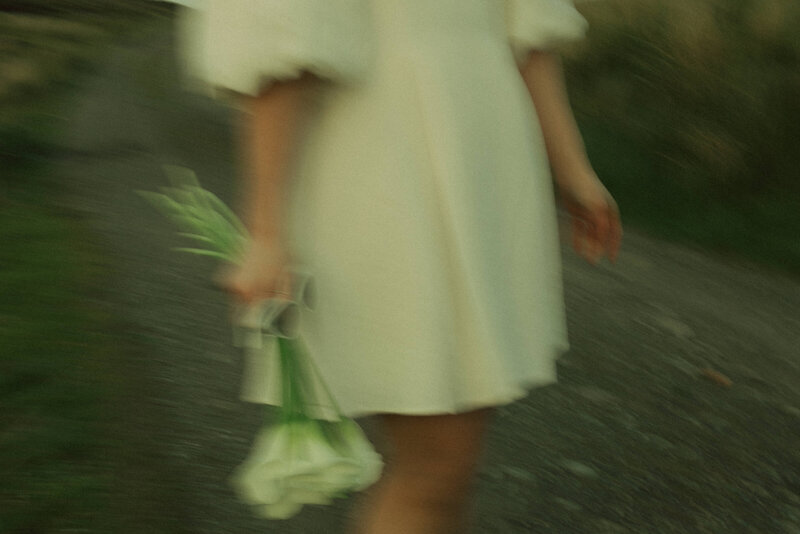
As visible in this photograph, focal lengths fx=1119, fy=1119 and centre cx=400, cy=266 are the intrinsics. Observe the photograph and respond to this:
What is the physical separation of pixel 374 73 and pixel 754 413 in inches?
108

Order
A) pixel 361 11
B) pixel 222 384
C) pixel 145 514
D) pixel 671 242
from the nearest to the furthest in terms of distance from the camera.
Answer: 1. pixel 361 11
2. pixel 145 514
3. pixel 222 384
4. pixel 671 242

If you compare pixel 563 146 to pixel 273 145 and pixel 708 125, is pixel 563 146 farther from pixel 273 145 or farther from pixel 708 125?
pixel 708 125

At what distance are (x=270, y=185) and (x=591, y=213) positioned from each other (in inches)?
26.8

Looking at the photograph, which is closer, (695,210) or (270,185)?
(270,185)

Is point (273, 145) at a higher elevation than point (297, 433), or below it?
higher

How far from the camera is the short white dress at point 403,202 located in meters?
1.62

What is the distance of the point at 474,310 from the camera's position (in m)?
1.66

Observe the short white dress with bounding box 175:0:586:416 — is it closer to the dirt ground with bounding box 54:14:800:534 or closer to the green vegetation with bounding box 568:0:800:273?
the dirt ground with bounding box 54:14:800:534

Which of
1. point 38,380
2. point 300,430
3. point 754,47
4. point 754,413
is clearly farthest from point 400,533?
point 754,47

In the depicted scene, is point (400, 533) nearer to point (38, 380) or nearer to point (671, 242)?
point (38, 380)

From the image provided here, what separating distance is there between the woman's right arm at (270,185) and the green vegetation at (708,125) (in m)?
4.81

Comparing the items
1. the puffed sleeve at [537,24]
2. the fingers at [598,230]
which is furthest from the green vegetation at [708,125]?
the puffed sleeve at [537,24]

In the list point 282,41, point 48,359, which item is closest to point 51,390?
point 48,359

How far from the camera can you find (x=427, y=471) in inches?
69.1
